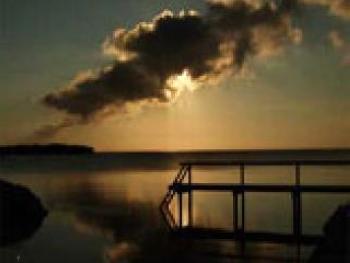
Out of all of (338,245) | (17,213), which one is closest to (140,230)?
(17,213)

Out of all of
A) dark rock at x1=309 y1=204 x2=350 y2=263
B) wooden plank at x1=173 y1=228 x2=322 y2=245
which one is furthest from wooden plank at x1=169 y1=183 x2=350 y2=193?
dark rock at x1=309 y1=204 x2=350 y2=263

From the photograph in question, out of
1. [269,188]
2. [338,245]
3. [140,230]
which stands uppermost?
[269,188]

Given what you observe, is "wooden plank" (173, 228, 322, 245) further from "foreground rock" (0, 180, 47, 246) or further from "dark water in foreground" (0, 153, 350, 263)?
"foreground rock" (0, 180, 47, 246)

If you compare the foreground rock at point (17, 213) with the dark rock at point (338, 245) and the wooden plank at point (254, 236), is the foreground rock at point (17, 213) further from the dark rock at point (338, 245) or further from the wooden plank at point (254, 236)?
the dark rock at point (338, 245)

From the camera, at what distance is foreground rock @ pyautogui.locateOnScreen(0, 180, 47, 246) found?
24.4m

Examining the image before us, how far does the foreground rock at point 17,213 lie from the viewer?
80.1 ft

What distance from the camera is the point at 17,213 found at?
2839 cm

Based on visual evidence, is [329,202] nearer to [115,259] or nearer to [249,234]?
[249,234]

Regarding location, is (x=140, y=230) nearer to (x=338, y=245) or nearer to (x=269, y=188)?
(x=269, y=188)

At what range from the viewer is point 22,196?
1144 inches

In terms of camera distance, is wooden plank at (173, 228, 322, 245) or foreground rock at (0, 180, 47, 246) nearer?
wooden plank at (173, 228, 322, 245)

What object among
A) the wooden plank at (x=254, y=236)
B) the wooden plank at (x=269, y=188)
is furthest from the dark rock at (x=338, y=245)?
the wooden plank at (x=269, y=188)

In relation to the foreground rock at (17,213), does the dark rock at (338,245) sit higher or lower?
higher

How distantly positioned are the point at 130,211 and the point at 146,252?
17241 mm
